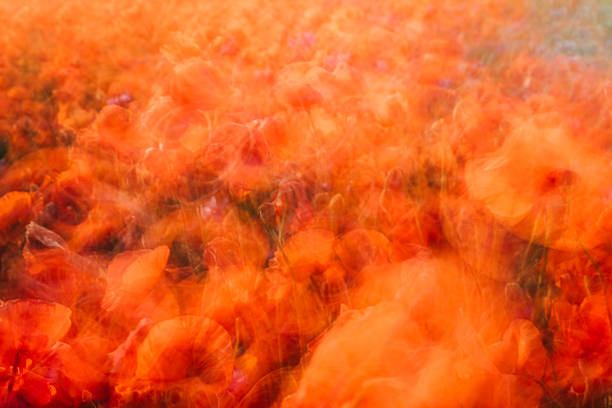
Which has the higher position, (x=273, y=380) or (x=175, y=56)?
(x=175, y=56)

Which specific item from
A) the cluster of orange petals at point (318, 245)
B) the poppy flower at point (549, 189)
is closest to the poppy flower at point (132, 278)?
the cluster of orange petals at point (318, 245)

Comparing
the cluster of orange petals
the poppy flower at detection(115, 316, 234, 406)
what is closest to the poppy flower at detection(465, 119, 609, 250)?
the cluster of orange petals

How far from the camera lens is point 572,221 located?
665 millimetres

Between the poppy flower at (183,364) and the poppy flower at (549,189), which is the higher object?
the poppy flower at (549,189)

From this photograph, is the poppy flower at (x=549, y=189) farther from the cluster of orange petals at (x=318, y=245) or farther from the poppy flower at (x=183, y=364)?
the poppy flower at (x=183, y=364)

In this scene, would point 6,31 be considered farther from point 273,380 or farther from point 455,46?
point 273,380

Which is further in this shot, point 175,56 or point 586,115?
point 175,56

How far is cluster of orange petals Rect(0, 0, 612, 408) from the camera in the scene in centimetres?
51

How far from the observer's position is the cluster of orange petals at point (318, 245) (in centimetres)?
51

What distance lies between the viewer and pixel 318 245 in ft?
2.34

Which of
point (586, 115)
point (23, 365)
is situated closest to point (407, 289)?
point (23, 365)

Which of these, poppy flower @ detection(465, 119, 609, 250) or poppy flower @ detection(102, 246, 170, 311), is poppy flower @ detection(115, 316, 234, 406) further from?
poppy flower @ detection(465, 119, 609, 250)

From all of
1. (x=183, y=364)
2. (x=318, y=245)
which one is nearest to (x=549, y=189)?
(x=318, y=245)

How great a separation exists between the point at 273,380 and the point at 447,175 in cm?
55
